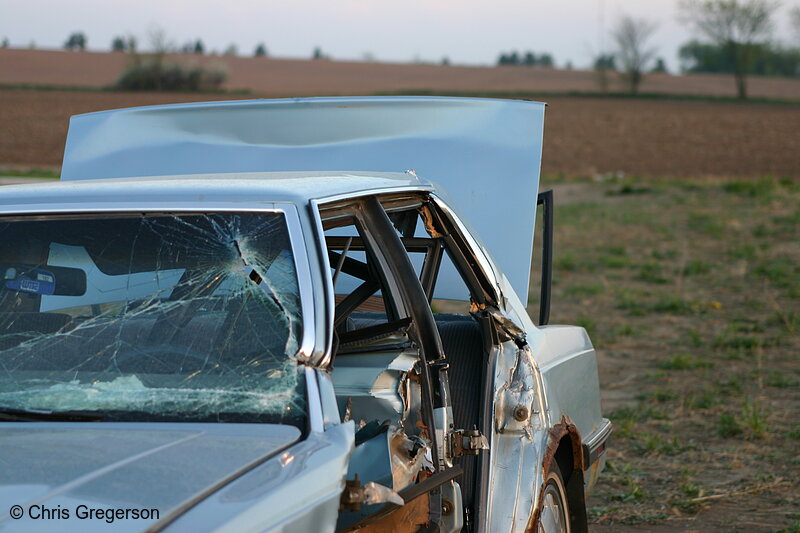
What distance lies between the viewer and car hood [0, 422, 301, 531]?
5.98ft

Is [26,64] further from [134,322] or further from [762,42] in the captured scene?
Result: [134,322]

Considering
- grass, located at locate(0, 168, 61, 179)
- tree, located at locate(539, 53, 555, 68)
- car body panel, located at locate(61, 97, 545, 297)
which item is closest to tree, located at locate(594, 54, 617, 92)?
tree, located at locate(539, 53, 555, 68)

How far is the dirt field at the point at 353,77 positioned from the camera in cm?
7956

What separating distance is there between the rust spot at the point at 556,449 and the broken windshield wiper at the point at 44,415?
1.42m

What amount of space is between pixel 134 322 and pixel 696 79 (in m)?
103

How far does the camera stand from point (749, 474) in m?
5.59

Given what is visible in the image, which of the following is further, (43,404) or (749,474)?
(749,474)

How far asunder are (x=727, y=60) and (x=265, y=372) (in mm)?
105863

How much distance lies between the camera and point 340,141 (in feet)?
15.7

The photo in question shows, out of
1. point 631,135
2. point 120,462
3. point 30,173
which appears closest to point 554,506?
point 120,462

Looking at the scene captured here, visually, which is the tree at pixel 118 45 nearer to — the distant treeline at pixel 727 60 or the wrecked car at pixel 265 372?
the distant treeline at pixel 727 60

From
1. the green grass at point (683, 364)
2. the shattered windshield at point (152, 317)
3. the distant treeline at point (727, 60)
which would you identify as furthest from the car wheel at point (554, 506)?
the distant treeline at point (727, 60)

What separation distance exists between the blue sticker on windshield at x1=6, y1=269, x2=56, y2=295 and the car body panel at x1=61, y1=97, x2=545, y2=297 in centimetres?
194

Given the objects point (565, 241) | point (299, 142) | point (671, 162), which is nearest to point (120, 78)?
point (671, 162)
